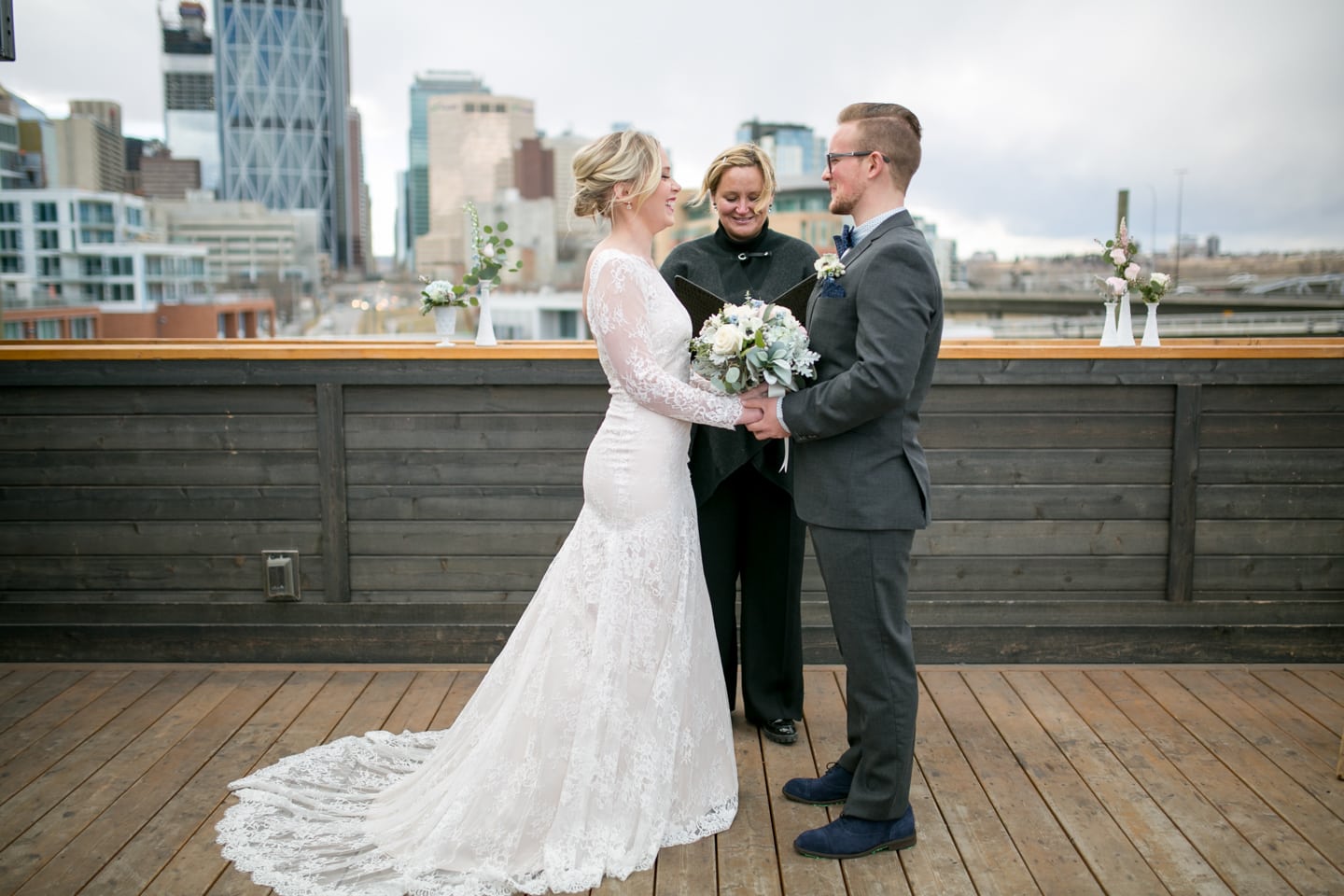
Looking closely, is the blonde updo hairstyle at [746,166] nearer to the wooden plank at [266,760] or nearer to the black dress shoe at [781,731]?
the black dress shoe at [781,731]

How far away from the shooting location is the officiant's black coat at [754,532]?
9.60 feet

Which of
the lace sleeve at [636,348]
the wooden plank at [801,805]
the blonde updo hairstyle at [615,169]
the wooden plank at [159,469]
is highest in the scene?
the blonde updo hairstyle at [615,169]

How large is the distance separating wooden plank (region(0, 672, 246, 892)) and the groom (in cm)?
168

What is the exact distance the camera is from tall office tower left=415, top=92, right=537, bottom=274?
3647cm

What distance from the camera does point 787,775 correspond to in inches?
107

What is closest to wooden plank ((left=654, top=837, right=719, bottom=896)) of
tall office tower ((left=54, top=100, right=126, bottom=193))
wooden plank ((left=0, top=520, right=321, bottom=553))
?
wooden plank ((left=0, top=520, right=321, bottom=553))

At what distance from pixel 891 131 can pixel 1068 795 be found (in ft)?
5.51

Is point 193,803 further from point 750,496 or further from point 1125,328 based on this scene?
point 1125,328

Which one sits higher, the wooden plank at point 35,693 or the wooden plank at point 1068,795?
the wooden plank at point 1068,795

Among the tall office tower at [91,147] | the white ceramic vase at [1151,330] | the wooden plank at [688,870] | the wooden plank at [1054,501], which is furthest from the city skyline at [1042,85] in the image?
the wooden plank at [688,870]

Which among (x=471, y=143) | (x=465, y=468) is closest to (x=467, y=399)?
(x=465, y=468)

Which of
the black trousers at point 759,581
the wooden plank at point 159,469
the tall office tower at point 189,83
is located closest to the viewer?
the black trousers at point 759,581

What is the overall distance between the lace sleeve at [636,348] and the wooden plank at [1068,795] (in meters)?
1.24

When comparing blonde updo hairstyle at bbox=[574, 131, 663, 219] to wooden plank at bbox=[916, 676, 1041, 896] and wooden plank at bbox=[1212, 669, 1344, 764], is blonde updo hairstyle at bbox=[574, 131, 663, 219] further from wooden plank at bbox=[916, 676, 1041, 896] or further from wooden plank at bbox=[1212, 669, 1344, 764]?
wooden plank at bbox=[1212, 669, 1344, 764]
